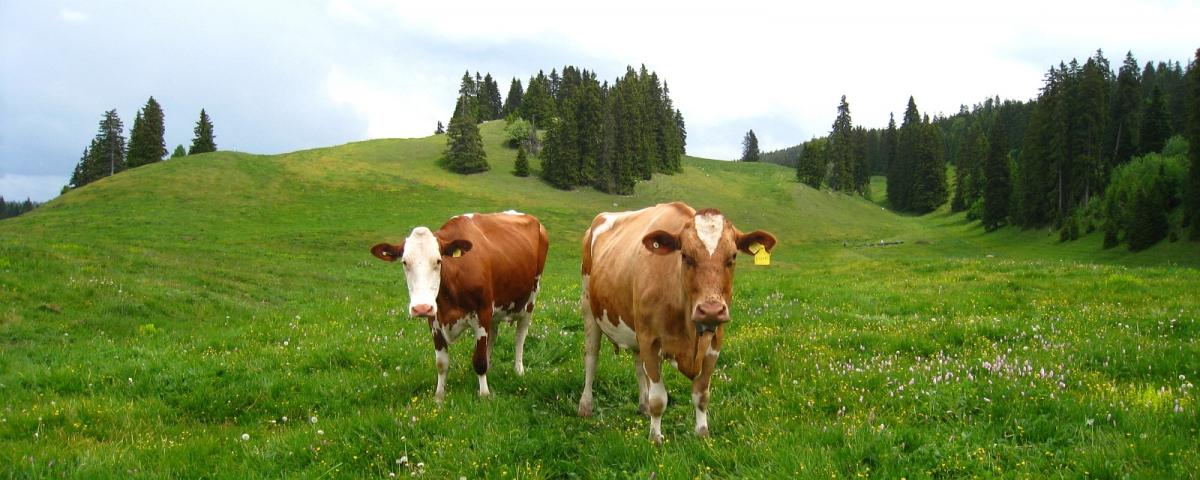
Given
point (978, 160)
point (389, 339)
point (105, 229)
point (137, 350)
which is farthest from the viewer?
point (978, 160)

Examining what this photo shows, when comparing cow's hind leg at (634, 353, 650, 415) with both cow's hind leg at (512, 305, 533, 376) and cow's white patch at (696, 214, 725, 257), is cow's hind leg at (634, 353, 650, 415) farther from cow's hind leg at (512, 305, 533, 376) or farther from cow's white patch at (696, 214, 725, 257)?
cow's hind leg at (512, 305, 533, 376)

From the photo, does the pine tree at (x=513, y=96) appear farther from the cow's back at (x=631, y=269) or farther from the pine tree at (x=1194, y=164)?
the cow's back at (x=631, y=269)

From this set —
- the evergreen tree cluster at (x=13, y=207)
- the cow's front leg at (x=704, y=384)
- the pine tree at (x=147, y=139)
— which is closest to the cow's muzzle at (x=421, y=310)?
the cow's front leg at (x=704, y=384)

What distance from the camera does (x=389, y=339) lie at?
9.57 meters

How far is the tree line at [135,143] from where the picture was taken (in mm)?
76250

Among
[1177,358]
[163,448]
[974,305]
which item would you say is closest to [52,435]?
[163,448]

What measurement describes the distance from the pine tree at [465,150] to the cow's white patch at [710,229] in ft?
231

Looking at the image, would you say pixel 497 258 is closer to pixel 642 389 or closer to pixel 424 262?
pixel 424 262

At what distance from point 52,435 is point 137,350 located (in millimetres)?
3454

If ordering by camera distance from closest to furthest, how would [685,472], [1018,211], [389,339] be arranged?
[685,472]
[389,339]
[1018,211]

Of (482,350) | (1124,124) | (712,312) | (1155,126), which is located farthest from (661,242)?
(1124,124)

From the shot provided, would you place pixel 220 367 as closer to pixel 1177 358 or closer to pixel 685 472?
pixel 685 472

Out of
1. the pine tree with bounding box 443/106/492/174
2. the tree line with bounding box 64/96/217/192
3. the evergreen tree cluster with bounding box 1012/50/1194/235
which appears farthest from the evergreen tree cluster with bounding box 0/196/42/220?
the evergreen tree cluster with bounding box 1012/50/1194/235

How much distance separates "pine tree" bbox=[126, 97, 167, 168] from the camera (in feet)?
250
